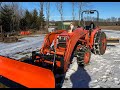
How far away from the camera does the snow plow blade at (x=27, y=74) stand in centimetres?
532

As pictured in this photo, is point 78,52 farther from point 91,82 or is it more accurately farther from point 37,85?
point 37,85

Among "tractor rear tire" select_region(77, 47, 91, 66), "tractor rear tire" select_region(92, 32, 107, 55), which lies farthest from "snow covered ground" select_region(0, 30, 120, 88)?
"tractor rear tire" select_region(92, 32, 107, 55)

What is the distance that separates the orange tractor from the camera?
5.51m

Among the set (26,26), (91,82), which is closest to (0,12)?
(26,26)

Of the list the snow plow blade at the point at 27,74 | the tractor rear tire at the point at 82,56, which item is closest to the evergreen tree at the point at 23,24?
the tractor rear tire at the point at 82,56

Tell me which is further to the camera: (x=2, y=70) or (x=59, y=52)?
(x=59, y=52)

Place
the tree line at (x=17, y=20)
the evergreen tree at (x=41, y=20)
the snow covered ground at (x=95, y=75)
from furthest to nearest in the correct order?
the evergreen tree at (x=41, y=20) → the tree line at (x=17, y=20) → the snow covered ground at (x=95, y=75)

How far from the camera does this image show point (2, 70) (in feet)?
22.4

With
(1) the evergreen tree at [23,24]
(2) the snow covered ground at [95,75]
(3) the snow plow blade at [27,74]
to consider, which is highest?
(1) the evergreen tree at [23,24]

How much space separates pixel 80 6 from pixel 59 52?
122ft

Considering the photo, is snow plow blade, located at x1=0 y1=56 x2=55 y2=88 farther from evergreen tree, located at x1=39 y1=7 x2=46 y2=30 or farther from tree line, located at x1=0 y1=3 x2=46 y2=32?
evergreen tree, located at x1=39 y1=7 x2=46 y2=30

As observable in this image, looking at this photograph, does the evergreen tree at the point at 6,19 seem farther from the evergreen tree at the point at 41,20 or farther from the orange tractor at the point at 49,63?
the orange tractor at the point at 49,63

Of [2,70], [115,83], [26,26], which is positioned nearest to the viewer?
[115,83]

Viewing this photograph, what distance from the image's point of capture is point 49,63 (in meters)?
7.29
